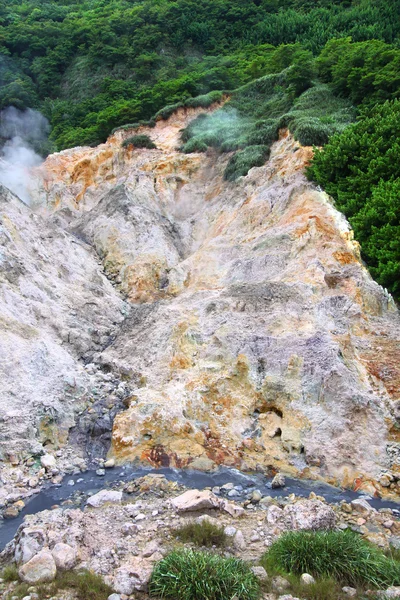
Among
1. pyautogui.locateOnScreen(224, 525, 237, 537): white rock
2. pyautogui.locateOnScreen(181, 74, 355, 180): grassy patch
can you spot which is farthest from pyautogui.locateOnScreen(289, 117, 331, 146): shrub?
pyautogui.locateOnScreen(224, 525, 237, 537): white rock

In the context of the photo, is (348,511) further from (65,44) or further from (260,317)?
(65,44)

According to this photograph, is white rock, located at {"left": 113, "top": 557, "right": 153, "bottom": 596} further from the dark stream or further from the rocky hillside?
the rocky hillside

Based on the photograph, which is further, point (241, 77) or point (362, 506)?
point (241, 77)

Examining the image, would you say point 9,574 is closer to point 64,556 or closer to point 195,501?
point 64,556

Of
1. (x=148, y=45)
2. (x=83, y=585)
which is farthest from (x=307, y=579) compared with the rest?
(x=148, y=45)

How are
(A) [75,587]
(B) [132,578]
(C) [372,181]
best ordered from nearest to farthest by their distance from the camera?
(A) [75,587]
(B) [132,578]
(C) [372,181]

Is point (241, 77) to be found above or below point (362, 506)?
above

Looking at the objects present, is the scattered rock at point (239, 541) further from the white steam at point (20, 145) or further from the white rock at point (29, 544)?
the white steam at point (20, 145)
